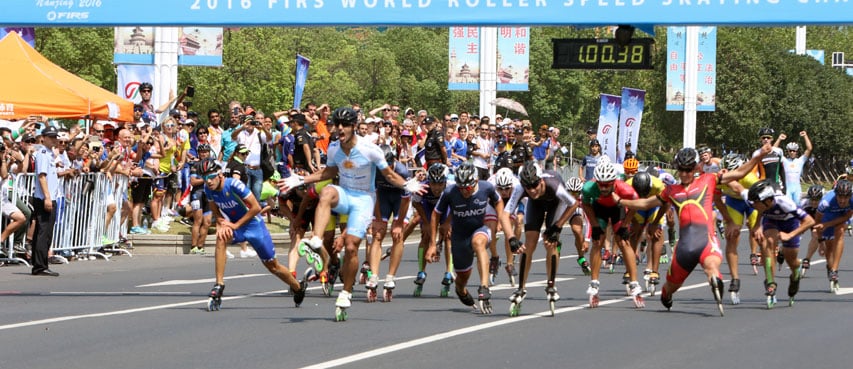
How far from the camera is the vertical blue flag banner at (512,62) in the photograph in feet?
141

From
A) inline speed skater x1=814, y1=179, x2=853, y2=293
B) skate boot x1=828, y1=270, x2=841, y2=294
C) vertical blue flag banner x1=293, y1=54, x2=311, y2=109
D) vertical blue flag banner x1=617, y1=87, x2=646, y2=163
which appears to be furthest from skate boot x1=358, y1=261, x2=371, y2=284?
vertical blue flag banner x1=617, y1=87, x2=646, y2=163

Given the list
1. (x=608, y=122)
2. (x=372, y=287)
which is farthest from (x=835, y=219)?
(x=608, y=122)

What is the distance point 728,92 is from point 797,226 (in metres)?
74.4

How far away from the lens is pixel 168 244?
1009 inches

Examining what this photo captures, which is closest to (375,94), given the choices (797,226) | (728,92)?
(728,92)

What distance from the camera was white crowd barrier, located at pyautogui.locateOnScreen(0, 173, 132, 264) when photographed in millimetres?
22219

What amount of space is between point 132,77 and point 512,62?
14.7 metres

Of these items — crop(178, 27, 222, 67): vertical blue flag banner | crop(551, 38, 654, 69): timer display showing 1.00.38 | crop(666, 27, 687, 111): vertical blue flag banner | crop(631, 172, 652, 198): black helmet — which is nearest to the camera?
crop(631, 172, 652, 198): black helmet

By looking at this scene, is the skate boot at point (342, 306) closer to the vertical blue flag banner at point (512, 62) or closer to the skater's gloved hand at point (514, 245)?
the skater's gloved hand at point (514, 245)

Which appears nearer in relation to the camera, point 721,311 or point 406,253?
point 721,311

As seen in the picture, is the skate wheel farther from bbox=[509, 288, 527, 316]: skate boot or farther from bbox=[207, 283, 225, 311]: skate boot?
bbox=[207, 283, 225, 311]: skate boot

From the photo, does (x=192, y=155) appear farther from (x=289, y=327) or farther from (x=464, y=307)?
(x=289, y=327)

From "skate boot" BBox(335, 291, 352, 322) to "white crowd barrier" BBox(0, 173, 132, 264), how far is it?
8.66 metres

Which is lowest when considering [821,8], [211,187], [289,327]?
[289,327]
